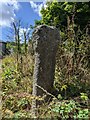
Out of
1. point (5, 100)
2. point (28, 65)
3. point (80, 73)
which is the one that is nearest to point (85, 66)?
point (80, 73)

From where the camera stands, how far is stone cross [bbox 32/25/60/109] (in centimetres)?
455

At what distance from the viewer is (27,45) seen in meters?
6.61

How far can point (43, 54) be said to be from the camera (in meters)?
4.58

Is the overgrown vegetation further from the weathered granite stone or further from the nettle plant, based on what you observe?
the weathered granite stone

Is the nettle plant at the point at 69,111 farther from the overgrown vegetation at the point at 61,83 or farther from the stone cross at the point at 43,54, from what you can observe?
the stone cross at the point at 43,54

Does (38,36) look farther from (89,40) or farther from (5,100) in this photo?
(89,40)

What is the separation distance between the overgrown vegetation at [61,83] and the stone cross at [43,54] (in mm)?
265

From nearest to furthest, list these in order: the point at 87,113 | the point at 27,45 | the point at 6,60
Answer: the point at 87,113, the point at 27,45, the point at 6,60

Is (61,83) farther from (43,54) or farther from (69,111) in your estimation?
(69,111)

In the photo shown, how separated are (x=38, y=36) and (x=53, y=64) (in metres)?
0.55

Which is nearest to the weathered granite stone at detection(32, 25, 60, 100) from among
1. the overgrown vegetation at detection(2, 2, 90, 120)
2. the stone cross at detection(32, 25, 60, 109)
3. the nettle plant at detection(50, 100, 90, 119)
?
the stone cross at detection(32, 25, 60, 109)

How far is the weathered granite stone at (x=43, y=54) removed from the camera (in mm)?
4547

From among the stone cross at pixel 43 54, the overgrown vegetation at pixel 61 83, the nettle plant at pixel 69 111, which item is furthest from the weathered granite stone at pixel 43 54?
the nettle plant at pixel 69 111

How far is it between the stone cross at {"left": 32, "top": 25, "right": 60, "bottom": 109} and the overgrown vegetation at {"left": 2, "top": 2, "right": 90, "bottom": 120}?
265 millimetres
